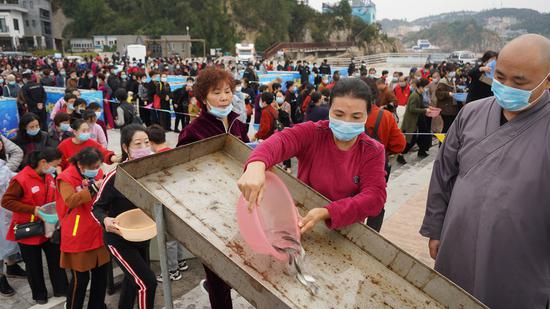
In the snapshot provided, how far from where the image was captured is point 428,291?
1.79 m

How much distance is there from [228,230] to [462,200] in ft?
4.12

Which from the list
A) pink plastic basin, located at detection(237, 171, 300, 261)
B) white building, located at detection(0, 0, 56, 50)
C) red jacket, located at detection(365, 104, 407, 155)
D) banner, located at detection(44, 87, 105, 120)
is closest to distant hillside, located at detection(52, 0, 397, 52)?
white building, located at detection(0, 0, 56, 50)

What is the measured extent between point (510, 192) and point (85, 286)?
316 cm

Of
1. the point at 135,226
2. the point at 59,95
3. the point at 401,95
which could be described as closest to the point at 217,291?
the point at 135,226

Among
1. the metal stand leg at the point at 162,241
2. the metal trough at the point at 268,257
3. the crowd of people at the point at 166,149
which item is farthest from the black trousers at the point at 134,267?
the metal trough at the point at 268,257

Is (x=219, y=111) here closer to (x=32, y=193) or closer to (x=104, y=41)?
(x=32, y=193)

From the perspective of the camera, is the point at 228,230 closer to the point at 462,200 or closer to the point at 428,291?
the point at 428,291

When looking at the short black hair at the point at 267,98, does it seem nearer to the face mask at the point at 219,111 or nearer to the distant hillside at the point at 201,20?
the face mask at the point at 219,111

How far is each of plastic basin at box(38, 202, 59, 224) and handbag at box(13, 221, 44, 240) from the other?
0.38ft

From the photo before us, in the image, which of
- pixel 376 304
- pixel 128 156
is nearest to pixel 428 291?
pixel 376 304

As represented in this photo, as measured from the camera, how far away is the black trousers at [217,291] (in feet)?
8.44

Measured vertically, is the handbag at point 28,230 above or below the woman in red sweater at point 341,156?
below

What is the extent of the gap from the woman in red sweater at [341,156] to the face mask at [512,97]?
2.15 feet

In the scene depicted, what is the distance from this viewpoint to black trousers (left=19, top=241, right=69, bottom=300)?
366 centimetres
